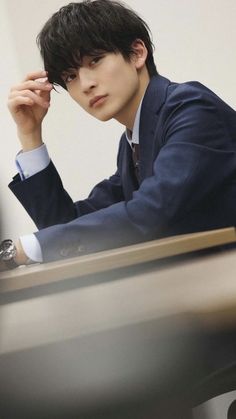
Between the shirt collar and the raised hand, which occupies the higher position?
the raised hand

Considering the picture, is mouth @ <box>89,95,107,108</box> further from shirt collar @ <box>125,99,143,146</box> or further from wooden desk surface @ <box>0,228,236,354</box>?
wooden desk surface @ <box>0,228,236,354</box>

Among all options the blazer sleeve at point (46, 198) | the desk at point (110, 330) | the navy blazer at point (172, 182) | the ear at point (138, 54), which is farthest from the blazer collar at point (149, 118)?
the desk at point (110, 330)

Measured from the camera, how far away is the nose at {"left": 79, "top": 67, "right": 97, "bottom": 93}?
125cm

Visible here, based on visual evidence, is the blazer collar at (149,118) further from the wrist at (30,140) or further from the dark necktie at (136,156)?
the wrist at (30,140)

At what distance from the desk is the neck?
1.03 metres

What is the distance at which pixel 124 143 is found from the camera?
1.47 metres

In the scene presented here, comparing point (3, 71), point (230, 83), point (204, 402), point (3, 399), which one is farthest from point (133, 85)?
point (3, 399)

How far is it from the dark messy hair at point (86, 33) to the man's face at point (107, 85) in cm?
2

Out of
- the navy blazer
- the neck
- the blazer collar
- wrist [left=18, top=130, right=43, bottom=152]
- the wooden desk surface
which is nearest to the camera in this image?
the wooden desk surface

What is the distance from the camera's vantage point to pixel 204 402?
24.6 inches

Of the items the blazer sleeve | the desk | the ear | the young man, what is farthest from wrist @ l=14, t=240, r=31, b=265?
the desk

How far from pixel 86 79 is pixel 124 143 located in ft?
0.87

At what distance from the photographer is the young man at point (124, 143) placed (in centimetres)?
97

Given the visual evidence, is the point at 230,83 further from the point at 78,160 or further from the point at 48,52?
the point at 48,52
